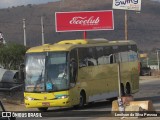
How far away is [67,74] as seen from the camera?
999 inches

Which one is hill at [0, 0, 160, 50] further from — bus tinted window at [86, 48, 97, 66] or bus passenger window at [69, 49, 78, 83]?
bus passenger window at [69, 49, 78, 83]

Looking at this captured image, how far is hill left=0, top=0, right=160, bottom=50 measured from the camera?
4921 inches

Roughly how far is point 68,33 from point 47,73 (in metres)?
103

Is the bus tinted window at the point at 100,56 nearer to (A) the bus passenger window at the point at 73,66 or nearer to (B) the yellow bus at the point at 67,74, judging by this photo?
(B) the yellow bus at the point at 67,74

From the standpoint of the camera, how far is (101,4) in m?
158

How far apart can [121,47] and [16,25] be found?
3998 inches

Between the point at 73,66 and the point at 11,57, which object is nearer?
the point at 73,66

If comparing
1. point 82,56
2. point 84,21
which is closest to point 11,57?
point 84,21

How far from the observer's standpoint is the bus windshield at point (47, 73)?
25375 millimetres

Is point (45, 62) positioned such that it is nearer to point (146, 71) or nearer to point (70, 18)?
point (70, 18)

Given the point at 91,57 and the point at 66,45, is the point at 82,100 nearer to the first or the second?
the point at 91,57

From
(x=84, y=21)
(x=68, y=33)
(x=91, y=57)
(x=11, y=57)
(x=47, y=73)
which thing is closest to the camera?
(x=47, y=73)

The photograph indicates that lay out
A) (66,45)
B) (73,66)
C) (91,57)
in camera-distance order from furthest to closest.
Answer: (91,57), (66,45), (73,66)

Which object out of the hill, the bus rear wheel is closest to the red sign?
the bus rear wheel
